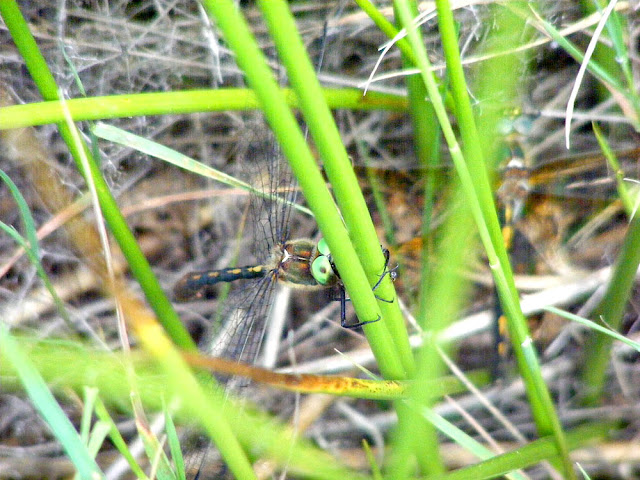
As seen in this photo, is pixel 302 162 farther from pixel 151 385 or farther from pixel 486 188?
pixel 151 385

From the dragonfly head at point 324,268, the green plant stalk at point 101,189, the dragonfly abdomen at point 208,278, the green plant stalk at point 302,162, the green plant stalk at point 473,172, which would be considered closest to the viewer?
the green plant stalk at point 302,162

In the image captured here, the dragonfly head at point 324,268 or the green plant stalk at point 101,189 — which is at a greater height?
the green plant stalk at point 101,189

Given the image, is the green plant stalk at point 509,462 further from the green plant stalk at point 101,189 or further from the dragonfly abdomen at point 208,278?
the dragonfly abdomen at point 208,278

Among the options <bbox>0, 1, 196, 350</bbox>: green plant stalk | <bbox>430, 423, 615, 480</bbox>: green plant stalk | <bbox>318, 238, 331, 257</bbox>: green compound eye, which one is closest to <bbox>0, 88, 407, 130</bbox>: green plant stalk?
<bbox>0, 1, 196, 350</bbox>: green plant stalk

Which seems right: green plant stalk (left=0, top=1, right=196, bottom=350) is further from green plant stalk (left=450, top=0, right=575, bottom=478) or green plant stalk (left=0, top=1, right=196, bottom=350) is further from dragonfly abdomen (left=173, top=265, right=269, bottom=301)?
green plant stalk (left=450, top=0, right=575, bottom=478)

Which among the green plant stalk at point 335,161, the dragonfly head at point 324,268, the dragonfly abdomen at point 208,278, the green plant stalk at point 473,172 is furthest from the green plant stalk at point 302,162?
the dragonfly abdomen at point 208,278

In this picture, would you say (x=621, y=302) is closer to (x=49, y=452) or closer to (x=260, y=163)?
(x=260, y=163)
